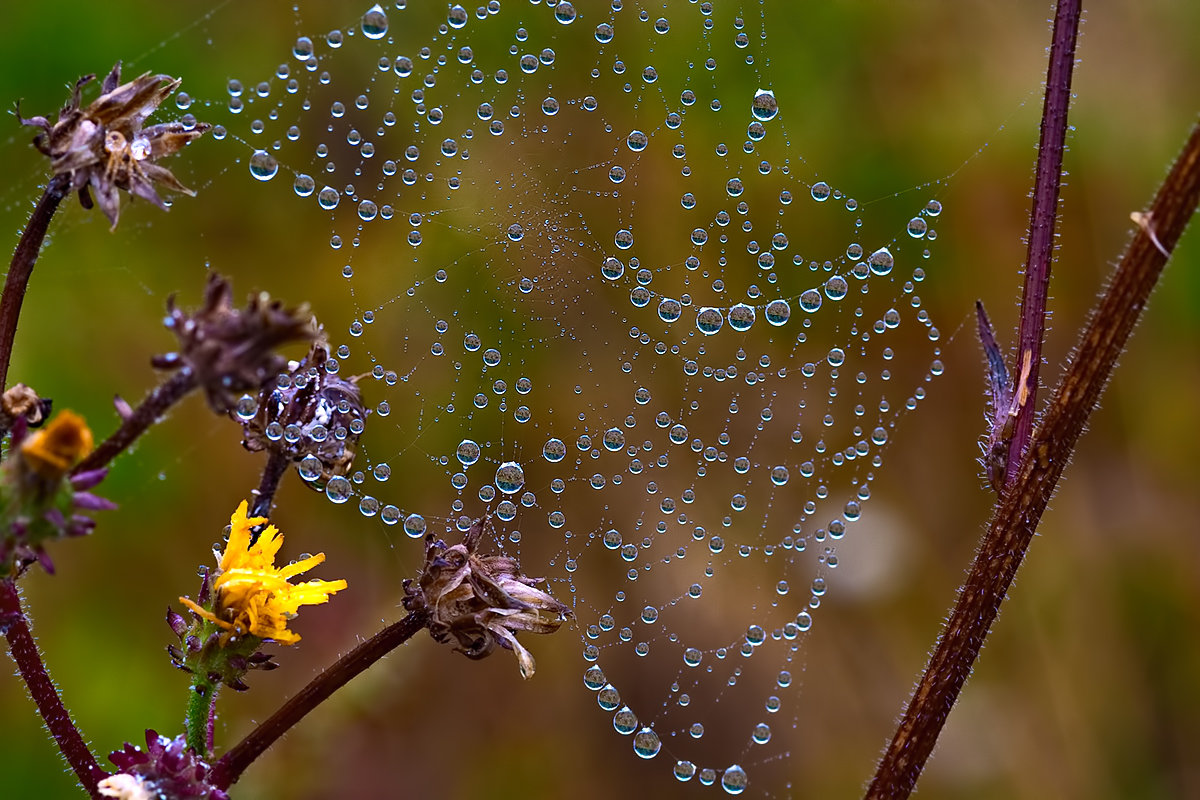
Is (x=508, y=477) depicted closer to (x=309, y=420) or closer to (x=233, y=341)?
(x=309, y=420)

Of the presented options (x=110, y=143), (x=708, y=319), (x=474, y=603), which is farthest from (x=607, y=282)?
(x=110, y=143)

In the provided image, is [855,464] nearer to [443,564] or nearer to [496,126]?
[496,126]

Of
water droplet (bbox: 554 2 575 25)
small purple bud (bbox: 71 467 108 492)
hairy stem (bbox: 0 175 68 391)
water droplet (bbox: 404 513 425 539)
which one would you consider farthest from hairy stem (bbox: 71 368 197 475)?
water droplet (bbox: 554 2 575 25)

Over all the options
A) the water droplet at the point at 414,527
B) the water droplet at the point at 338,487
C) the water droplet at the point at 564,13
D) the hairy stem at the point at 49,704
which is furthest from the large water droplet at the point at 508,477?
the water droplet at the point at 564,13

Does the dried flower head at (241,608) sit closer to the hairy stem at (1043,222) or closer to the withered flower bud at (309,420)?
the withered flower bud at (309,420)

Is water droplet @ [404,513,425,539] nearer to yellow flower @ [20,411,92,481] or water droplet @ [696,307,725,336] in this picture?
water droplet @ [696,307,725,336]

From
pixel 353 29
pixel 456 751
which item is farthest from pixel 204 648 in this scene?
pixel 353 29
